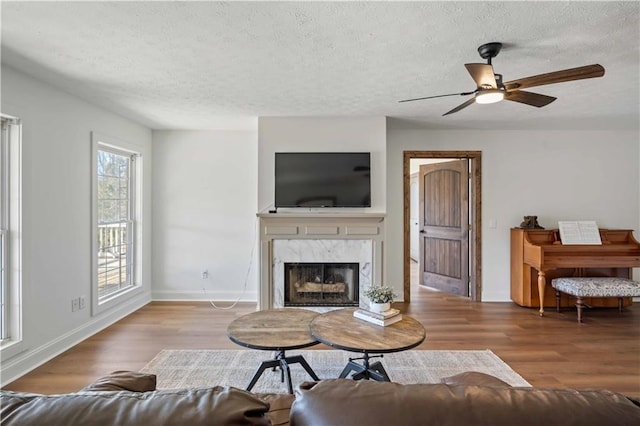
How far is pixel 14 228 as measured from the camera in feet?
8.89

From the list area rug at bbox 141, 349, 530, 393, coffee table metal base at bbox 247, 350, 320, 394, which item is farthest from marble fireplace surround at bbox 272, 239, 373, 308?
coffee table metal base at bbox 247, 350, 320, 394

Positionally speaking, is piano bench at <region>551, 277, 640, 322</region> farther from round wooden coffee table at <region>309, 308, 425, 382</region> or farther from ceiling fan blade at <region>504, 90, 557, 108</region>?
round wooden coffee table at <region>309, 308, 425, 382</region>

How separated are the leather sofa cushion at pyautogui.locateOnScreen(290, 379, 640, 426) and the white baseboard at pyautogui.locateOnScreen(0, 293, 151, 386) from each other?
294 centimetres

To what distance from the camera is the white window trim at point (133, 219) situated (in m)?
3.56

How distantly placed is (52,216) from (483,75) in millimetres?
3561

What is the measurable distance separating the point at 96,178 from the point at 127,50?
71.2 inches

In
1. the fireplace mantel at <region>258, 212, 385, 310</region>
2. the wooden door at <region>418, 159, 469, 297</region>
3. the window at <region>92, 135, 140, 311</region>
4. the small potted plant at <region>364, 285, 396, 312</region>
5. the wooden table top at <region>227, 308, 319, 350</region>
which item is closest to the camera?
the wooden table top at <region>227, 308, 319, 350</region>

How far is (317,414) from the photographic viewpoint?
0.80 meters

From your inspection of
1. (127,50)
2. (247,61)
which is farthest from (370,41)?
(127,50)

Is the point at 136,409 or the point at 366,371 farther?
the point at 366,371

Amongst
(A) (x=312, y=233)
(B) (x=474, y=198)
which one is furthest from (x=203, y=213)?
(B) (x=474, y=198)

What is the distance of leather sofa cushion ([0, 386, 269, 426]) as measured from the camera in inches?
29.7

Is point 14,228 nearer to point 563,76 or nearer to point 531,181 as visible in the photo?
point 563,76

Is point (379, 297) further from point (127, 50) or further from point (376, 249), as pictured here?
point (127, 50)
